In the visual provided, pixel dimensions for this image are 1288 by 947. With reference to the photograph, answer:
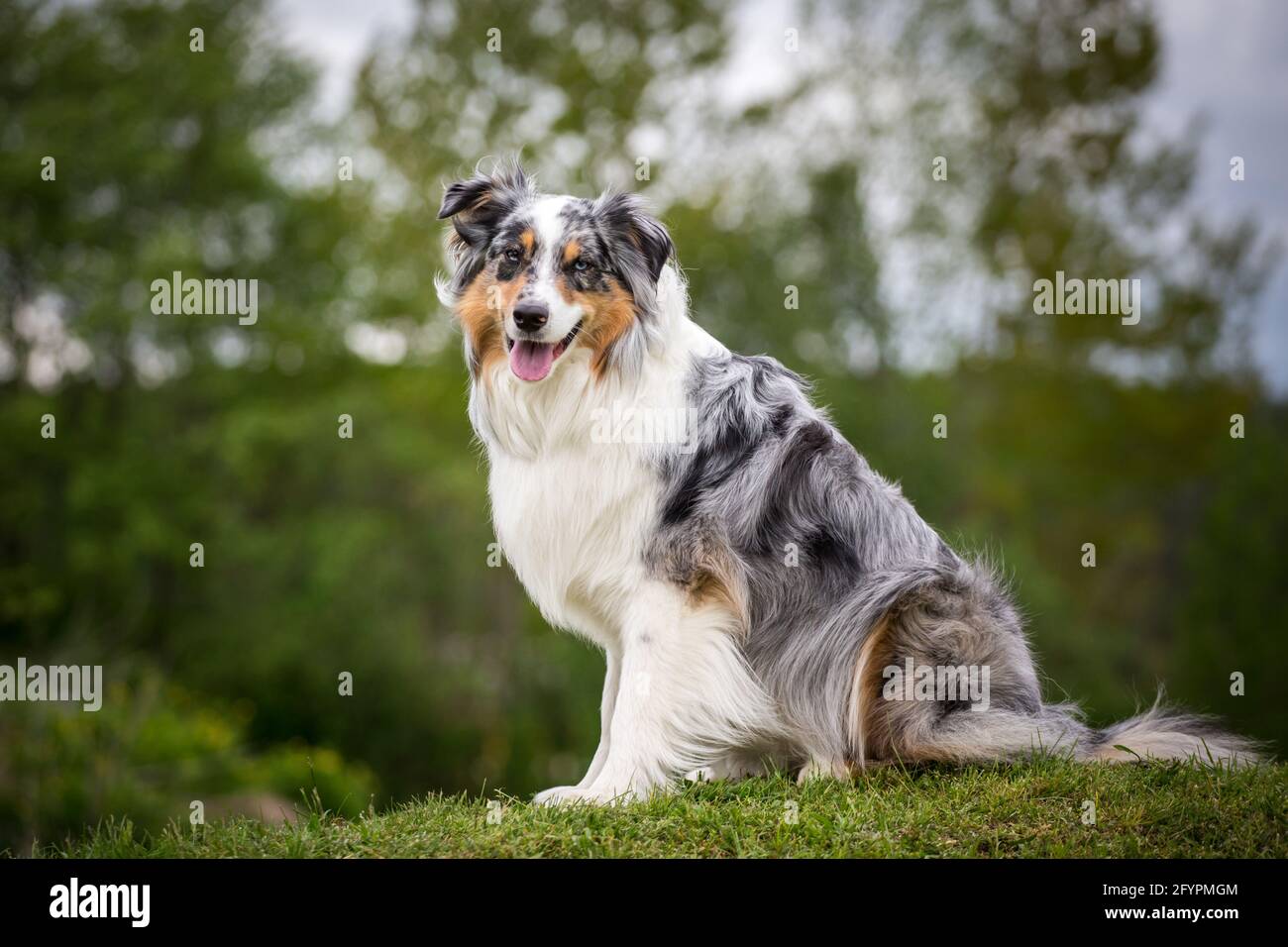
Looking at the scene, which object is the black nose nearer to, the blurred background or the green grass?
the green grass

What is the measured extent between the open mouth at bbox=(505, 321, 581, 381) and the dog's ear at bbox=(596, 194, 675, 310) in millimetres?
392

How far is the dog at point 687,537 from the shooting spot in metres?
6.30

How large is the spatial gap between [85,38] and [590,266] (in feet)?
85.1

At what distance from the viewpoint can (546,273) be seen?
6.21m

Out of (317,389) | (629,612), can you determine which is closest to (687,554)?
(629,612)

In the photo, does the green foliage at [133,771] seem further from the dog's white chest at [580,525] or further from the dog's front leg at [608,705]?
the dog's white chest at [580,525]

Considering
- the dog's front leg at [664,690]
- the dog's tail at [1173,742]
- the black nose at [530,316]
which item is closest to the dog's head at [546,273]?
the black nose at [530,316]

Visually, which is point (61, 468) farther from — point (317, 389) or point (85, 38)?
point (85, 38)

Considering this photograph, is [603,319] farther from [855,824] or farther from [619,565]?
[855,824]

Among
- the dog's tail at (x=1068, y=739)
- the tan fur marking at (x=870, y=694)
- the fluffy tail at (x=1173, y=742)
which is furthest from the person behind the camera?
the fluffy tail at (x=1173, y=742)

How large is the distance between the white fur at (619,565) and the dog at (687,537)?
0.04ft

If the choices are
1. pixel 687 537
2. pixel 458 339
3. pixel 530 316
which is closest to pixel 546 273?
pixel 530 316

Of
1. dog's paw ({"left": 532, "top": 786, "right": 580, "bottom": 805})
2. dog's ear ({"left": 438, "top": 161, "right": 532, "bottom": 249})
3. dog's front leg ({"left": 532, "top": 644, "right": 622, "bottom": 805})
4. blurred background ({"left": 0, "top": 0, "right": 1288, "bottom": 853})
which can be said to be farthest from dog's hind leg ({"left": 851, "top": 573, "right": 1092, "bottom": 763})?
blurred background ({"left": 0, "top": 0, "right": 1288, "bottom": 853})

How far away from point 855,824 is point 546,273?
3.07 metres
